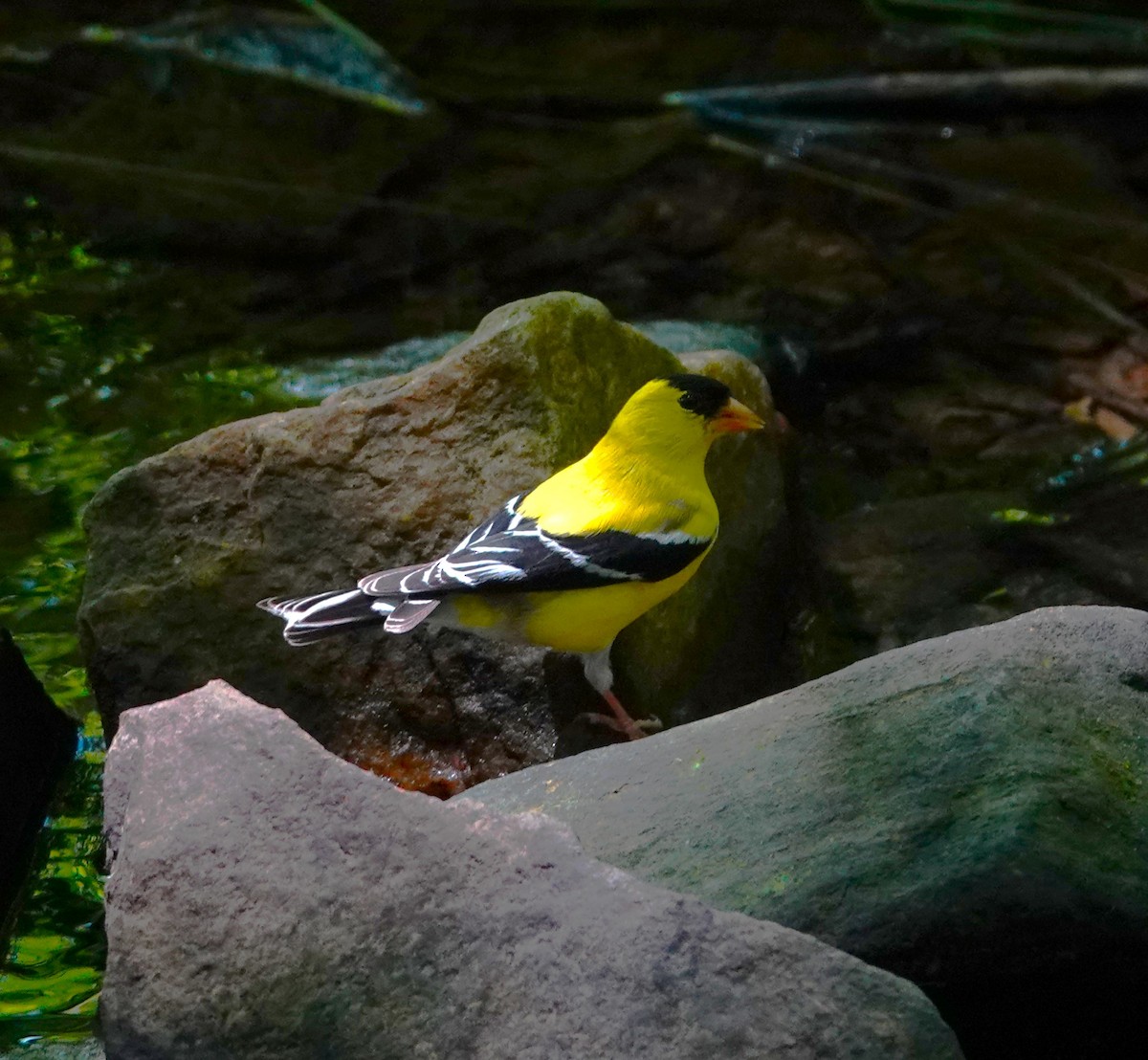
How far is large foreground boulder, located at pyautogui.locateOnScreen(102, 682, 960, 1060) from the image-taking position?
1947 mm

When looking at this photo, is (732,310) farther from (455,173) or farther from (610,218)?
(455,173)

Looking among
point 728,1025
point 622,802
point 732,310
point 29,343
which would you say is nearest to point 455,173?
point 732,310

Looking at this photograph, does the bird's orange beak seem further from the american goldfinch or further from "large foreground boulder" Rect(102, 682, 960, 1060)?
"large foreground boulder" Rect(102, 682, 960, 1060)

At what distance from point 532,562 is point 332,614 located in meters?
0.46

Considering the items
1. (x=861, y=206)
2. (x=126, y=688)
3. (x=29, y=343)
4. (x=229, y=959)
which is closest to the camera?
(x=229, y=959)

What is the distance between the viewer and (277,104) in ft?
28.0

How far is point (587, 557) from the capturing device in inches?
130

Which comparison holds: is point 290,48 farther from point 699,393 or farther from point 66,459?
point 699,393

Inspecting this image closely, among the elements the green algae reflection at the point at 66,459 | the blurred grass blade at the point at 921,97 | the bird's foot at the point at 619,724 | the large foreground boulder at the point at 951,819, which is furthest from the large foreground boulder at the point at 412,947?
the blurred grass blade at the point at 921,97

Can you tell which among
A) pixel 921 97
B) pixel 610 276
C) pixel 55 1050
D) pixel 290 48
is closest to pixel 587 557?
pixel 55 1050

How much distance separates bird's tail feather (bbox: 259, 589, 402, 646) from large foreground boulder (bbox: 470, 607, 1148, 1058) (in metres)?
0.71

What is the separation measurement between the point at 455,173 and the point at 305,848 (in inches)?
241

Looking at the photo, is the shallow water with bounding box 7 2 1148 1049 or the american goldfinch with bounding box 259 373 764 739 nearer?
the american goldfinch with bounding box 259 373 764 739

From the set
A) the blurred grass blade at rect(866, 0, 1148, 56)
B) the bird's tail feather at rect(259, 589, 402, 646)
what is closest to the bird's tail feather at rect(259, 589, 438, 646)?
the bird's tail feather at rect(259, 589, 402, 646)
